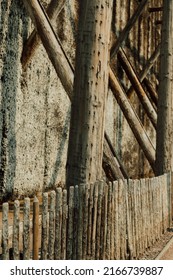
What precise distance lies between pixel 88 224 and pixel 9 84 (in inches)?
111

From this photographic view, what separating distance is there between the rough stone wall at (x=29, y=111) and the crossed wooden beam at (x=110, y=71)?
287 millimetres

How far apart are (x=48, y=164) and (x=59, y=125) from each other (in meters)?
0.70

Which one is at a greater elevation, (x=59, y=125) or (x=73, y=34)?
(x=73, y=34)

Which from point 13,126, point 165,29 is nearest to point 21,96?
point 13,126

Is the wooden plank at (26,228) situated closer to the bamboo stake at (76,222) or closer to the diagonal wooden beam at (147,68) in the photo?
the bamboo stake at (76,222)

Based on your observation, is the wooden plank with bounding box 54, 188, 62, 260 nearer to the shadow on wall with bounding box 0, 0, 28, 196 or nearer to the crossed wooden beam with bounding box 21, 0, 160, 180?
the crossed wooden beam with bounding box 21, 0, 160, 180

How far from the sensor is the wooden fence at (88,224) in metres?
3.55

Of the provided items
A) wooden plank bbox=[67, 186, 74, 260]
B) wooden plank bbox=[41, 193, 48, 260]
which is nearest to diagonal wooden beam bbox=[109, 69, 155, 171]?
wooden plank bbox=[67, 186, 74, 260]

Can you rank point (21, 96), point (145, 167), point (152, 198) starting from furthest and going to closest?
point (145, 167), point (21, 96), point (152, 198)

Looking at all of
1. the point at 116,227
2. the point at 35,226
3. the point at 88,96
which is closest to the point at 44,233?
the point at 35,226
